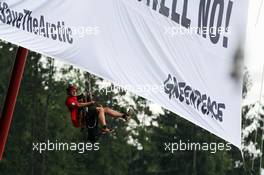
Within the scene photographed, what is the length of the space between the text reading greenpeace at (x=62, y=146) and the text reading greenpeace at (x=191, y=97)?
95.3 feet

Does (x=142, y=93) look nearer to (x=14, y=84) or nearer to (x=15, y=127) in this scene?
(x=14, y=84)

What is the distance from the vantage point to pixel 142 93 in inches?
350

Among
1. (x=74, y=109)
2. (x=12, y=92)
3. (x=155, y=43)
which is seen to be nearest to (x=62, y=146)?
(x=74, y=109)

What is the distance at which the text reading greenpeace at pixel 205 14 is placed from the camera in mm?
9703

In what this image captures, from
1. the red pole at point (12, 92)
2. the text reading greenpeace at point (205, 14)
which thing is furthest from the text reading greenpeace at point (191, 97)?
the red pole at point (12, 92)

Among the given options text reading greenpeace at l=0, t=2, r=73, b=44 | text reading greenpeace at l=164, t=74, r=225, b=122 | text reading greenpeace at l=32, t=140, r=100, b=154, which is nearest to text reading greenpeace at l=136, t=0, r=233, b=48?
text reading greenpeace at l=164, t=74, r=225, b=122

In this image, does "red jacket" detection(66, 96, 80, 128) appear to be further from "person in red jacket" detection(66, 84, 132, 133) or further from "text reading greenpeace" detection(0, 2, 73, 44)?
"text reading greenpeace" detection(0, 2, 73, 44)

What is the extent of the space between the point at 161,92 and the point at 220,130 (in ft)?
2.39

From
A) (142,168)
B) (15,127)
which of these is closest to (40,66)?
(15,127)

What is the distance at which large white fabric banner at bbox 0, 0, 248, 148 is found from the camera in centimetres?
903

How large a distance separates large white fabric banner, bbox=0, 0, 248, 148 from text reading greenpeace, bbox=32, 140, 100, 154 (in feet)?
94.6

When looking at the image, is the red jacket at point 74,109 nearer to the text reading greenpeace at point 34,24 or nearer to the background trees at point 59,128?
the text reading greenpeace at point 34,24

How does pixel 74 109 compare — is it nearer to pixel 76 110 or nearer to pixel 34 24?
pixel 76 110

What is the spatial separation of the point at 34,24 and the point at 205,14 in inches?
71.1
